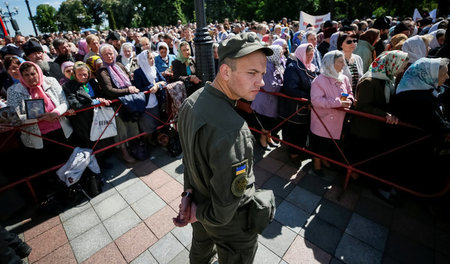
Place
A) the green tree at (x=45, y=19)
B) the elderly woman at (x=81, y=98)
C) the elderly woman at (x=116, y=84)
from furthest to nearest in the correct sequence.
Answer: the green tree at (x=45, y=19)
the elderly woman at (x=116, y=84)
the elderly woman at (x=81, y=98)

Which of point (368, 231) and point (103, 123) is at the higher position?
point (103, 123)

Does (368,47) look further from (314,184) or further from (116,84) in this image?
(116,84)

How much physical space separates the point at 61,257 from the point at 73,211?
810mm

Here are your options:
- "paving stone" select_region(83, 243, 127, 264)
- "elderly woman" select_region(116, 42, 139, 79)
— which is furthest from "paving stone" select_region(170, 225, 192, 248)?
"elderly woman" select_region(116, 42, 139, 79)

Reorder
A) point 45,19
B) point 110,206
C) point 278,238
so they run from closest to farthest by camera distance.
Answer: point 278,238 < point 110,206 < point 45,19

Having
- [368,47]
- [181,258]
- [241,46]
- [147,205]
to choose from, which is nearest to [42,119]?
[147,205]

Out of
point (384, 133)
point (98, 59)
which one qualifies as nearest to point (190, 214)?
point (384, 133)

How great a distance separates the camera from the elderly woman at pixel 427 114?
2.77 m

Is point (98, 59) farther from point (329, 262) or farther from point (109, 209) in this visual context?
point (329, 262)

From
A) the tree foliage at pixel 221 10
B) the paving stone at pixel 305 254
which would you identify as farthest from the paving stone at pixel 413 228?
the tree foliage at pixel 221 10

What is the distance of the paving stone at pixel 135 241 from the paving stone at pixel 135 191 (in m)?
0.64

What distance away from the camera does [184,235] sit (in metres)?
2.91

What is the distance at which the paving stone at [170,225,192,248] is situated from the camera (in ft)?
9.27

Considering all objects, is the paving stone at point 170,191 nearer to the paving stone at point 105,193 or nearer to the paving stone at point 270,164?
the paving stone at point 105,193
